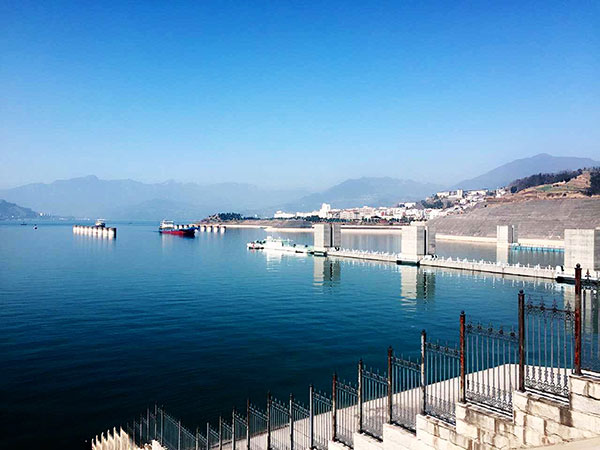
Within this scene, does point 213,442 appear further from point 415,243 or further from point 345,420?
point 415,243

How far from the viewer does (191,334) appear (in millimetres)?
32406

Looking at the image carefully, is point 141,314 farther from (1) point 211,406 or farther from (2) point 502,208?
(2) point 502,208

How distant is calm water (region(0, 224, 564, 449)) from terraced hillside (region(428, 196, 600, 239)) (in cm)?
7758

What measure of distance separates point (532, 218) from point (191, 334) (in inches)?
5332

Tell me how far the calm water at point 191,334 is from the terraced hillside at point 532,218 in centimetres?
7758

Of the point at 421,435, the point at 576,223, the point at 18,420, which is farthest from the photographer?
the point at 576,223

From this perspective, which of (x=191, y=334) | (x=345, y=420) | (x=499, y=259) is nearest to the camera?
(x=345, y=420)

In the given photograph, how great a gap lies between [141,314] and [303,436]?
2885 cm

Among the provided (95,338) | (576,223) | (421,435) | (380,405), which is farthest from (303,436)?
(576,223)

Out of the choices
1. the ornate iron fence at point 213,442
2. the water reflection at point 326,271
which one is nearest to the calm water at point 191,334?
the water reflection at point 326,271

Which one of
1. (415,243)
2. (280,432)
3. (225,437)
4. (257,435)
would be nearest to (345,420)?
(280,432)

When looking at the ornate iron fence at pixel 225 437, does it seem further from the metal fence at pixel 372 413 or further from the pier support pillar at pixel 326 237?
the pier support pillar at pixel 326 237

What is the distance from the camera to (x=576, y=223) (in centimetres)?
12394

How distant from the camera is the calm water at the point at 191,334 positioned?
20.9 meters
